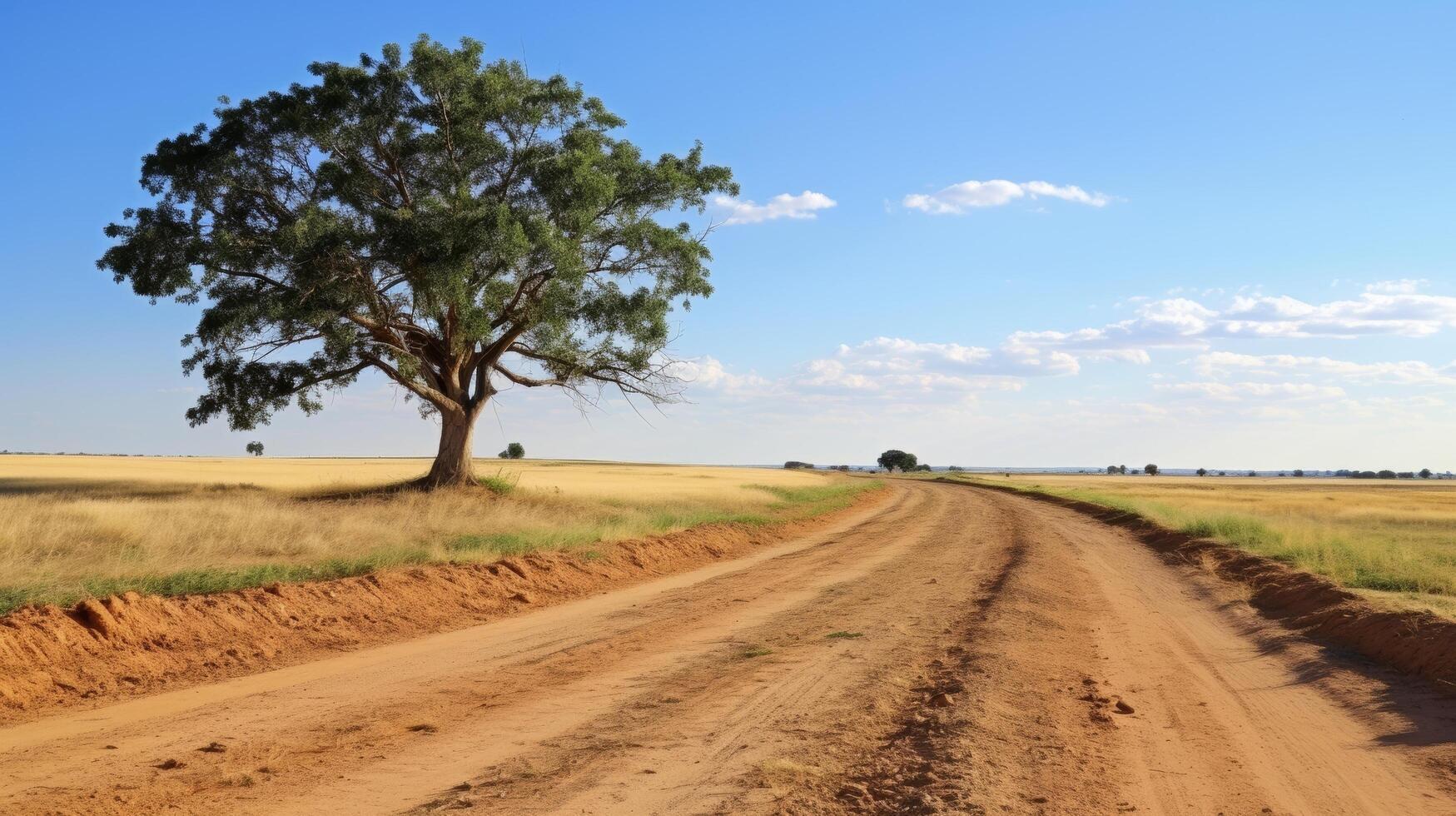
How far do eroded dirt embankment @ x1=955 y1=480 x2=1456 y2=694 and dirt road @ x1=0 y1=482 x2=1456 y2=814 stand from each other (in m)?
0.40

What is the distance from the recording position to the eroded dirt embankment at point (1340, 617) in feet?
28.8

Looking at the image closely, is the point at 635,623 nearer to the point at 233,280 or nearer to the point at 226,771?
the point at 226,771

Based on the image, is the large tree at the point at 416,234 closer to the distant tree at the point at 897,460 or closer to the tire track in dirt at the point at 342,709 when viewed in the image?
the tire track in dirt at the point at 342,709

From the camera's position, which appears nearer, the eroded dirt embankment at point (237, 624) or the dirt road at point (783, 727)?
the dirt road at point (783, 727)

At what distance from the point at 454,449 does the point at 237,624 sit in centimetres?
1923

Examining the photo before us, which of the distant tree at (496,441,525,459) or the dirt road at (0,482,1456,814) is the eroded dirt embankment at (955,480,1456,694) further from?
the distant tree at (496,441,525,459)

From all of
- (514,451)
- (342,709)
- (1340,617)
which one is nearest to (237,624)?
(342,709)

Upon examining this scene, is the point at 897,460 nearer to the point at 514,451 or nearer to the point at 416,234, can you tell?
the point at 514,451

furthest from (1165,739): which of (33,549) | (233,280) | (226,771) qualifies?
(233,280)

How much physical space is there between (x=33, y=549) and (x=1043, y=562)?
53.0 ft

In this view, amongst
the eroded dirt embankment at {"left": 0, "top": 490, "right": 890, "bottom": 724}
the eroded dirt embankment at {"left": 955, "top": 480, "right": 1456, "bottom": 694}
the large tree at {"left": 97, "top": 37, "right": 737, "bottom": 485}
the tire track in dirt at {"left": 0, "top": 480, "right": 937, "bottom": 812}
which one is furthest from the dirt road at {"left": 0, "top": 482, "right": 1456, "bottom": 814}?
the large tree at {"left": 97, "top": 37, "right": 737, "bottom": 485}

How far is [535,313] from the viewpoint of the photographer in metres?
26.8

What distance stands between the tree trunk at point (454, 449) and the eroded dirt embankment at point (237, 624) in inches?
559

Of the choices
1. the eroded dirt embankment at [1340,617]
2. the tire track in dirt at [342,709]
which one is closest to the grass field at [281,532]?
the tire track in dirt at [342,709]
